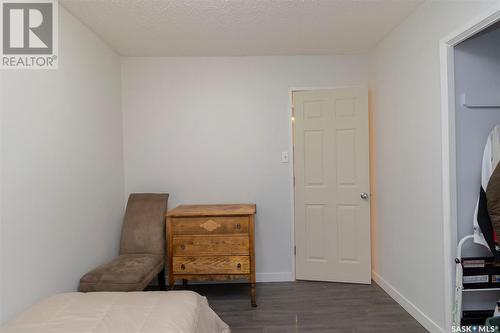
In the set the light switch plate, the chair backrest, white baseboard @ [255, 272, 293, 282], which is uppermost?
the light switch plate

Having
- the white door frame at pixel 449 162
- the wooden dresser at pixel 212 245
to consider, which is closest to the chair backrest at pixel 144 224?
the wooden dresser at pixel 212 245

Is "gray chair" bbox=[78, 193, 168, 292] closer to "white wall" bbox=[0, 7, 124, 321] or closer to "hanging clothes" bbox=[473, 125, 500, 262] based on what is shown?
"white wall" bbox=[0, 7, 124, 321]

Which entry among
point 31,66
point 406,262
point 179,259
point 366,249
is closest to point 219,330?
point 179,259

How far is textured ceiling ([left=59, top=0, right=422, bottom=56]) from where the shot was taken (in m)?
2.16

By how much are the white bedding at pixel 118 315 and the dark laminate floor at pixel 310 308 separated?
0.80 metres

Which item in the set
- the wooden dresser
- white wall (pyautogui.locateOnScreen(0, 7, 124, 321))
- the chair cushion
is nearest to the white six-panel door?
the wooden dresser

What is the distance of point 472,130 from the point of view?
1.93m

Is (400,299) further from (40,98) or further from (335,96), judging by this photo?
(40,98)

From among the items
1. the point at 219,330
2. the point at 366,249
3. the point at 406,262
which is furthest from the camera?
the point at 366,249

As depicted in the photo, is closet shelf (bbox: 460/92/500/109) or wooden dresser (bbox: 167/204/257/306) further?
wooden dresser (bbox: 167/204/257/306)

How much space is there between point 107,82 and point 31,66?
0.99m

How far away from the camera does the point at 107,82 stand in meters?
2.84

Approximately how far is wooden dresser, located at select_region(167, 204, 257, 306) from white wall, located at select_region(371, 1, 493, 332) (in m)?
1.33

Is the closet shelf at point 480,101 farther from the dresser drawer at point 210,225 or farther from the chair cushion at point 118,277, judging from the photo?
the chair cushion at point 118,277
